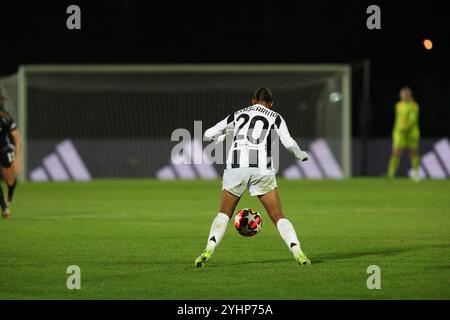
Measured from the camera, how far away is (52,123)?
108ft

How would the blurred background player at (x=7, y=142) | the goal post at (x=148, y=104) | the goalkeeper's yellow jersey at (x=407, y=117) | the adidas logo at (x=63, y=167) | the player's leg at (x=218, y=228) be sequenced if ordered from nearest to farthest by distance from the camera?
the player's leg at (x=218, y=228)
the blurred background player at (x=7, y=142)
the goalkeeper's yellow jersey at (x=407, y=117)
the goal post at (x=148, y=104)
the adidas logo at (x=63, y=167)

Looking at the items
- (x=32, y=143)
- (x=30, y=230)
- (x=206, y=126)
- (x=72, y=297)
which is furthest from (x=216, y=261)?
(x=206, y=126)

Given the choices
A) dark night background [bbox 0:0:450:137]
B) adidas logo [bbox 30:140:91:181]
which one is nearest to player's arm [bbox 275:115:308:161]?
adidas logo [bbox 30:140:91:181]

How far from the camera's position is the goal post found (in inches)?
1209

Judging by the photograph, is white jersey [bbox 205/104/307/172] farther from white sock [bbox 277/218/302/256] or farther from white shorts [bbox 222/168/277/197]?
white sock [bbox 277/218/302/256]

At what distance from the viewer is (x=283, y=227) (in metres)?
10.8

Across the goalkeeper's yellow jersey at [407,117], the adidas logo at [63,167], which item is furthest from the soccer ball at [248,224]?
the adidas logo at [63,167]

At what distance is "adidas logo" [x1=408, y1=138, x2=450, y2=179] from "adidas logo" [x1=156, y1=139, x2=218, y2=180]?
6.81 metres

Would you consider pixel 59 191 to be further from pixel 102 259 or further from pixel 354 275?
pixel 354 275

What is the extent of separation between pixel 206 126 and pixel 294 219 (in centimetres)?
1696

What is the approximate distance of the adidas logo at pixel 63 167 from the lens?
30.8m

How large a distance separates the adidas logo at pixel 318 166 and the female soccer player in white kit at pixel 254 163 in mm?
20115

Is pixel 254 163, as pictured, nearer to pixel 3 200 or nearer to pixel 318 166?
pixel 3 200

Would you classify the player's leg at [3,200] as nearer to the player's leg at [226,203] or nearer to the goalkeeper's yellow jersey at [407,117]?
the player's leg at [226,203]
